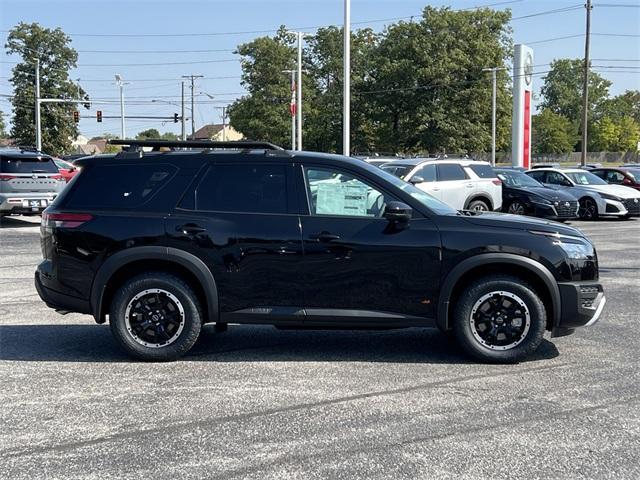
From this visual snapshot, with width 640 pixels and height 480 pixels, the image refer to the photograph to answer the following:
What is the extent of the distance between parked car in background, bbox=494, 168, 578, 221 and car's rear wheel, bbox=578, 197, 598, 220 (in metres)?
0.94

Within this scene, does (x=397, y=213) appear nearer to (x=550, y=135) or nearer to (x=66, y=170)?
(x=66, y=170)

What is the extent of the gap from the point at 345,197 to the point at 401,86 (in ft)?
196

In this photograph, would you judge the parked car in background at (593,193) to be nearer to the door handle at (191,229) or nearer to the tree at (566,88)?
the door handle at (191,229)

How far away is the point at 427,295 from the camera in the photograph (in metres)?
5.95

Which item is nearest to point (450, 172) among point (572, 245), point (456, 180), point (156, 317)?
point (456, 180)

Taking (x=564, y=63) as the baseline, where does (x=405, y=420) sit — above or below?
below

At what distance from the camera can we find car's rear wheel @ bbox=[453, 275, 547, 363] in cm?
594

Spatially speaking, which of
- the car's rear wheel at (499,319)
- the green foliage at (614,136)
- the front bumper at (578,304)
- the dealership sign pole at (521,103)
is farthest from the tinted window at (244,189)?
the green foliage at (614,136)

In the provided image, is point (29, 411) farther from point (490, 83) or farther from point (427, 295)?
point (490, 83)

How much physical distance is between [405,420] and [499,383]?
115 centimetres

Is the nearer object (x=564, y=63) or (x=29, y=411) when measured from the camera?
(x=29, y=411)

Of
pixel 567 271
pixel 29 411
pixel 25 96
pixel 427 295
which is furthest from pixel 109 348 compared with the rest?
pixel 25 96

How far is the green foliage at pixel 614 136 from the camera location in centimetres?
11119

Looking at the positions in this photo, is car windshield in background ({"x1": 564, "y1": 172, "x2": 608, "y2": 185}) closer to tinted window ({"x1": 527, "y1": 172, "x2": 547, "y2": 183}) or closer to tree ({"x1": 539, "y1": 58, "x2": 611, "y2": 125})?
tinted window ({"x1": 527, "y1": 172, "x2": 547, "y2": 183})
